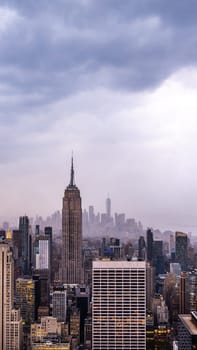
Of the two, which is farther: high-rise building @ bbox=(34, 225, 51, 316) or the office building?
high-rise building @ bbox=(34, 225, 51, 316)

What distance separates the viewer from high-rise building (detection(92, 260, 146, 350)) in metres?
10.5

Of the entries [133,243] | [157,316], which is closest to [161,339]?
[157,316]

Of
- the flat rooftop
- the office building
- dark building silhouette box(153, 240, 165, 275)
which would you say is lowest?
the office building

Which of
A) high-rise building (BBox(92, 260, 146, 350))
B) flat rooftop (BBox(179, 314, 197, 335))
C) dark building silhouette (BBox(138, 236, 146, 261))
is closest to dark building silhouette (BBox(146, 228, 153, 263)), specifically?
dark building silhouette (BBox(138, 236, 146, 261))

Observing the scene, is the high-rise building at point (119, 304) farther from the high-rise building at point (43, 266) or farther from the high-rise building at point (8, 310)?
the high-rise building at point (43, 266)

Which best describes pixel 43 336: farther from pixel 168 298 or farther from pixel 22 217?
pixel 168 298

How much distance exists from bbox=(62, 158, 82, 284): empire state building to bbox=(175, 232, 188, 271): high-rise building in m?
2.53

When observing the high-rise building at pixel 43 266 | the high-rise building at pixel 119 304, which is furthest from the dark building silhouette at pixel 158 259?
the high-rise building at pixel 119 304

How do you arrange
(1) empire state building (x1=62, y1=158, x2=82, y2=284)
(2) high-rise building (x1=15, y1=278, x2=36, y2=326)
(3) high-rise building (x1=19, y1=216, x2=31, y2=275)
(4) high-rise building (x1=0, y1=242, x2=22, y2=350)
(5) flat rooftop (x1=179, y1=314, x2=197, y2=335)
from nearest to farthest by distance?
1. (5) flat rooftop (x1=179, y1=314, x2=197, y2=335)
2. (4) high-rise building (x1=0, y1=242, x2=22, y2=350)
3. (2) high-rise building (x1=15, y1=278, x2=36, y2=326)
4. (3) high-rise building (x1=19, y1=216, x2=31, y2=275)
5. (1) empire state building (x1=62, y1=158, x2=82, y2=284)

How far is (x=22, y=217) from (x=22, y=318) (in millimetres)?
2801

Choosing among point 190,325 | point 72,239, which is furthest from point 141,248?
point 190,325

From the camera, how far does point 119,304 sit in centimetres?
1064

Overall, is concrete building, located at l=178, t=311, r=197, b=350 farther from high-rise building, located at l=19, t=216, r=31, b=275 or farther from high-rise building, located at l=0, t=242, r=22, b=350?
high-rise building, located at l=19, t=216, r=31, b=275

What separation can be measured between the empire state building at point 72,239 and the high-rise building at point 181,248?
2.53 m
